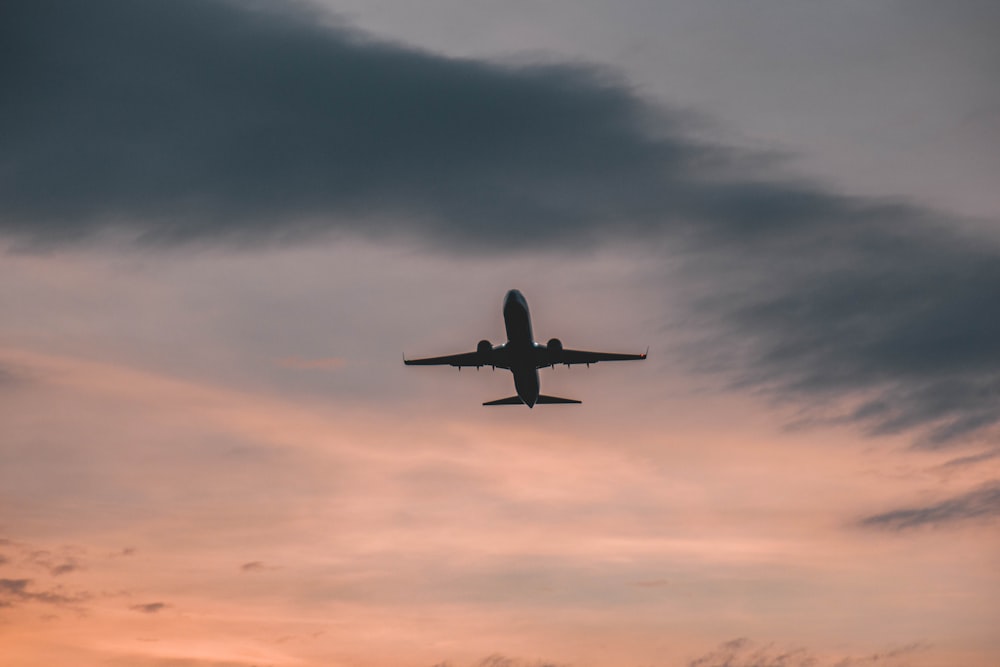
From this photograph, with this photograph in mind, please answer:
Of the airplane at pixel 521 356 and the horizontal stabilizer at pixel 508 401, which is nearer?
the airplane at pixel 521 356

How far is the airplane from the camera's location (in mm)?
170625

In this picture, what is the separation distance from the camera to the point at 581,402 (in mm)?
191875

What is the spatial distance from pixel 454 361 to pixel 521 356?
1076cm

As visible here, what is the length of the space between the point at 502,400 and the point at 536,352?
57.8 feet

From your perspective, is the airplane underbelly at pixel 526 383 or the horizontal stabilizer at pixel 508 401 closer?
the airplane underbelly at pixel 526 383

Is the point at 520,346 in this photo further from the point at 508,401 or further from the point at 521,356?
the point at 508,401

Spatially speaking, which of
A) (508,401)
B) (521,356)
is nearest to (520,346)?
(521,356)

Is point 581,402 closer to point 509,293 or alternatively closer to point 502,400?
point 502,400

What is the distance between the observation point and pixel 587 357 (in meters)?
182

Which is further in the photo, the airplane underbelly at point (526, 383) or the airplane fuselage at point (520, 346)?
the airplane underbelly at point (526, 383)

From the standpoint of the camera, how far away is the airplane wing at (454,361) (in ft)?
591

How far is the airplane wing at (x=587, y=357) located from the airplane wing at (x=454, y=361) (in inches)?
364

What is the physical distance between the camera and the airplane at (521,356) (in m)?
171

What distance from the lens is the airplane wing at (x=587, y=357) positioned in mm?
179750
